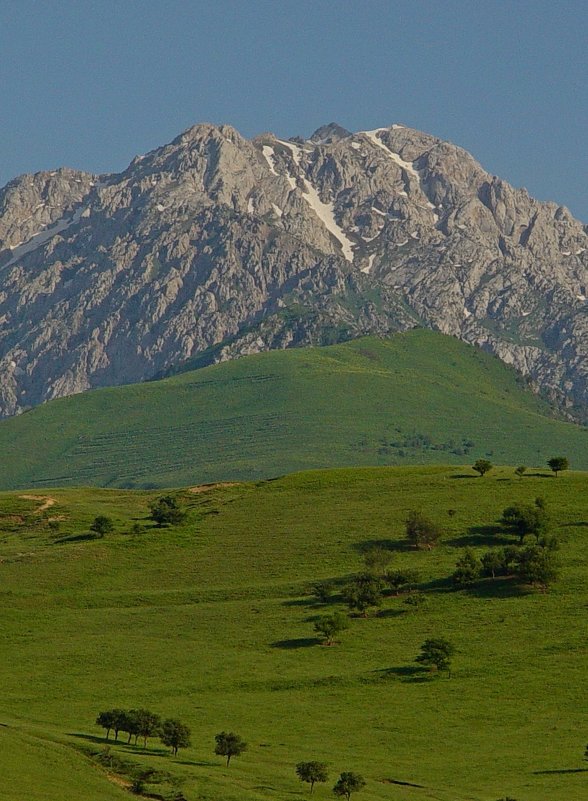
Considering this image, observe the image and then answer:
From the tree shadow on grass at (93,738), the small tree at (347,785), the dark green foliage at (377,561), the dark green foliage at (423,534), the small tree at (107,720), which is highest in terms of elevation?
the dark green foliage at (423,534)

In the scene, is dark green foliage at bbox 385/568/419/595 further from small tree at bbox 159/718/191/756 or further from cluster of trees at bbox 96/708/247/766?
small tree at bbox 159/718/191/756

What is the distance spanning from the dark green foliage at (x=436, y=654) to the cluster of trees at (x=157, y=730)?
32.1m

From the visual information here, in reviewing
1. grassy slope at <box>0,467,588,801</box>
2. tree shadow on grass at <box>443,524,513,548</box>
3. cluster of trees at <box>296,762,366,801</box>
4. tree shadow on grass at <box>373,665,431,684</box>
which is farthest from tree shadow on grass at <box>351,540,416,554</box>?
cluster of trees at <box>296,762,366,801</box>

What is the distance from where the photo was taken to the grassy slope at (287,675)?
110 m

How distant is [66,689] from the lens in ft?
460

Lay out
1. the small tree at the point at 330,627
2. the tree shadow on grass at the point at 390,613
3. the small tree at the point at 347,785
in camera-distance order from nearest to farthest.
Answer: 1. the small tree at the point at 347,785
2. the small tree at the point at 330,627
3. the tree shadow on grass at the point at 390,613

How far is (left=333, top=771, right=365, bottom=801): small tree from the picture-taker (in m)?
101

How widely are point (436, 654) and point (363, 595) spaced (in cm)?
2484

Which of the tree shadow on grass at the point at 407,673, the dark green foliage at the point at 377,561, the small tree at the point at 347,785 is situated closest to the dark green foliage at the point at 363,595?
the dark green foliage at the point at 377,561

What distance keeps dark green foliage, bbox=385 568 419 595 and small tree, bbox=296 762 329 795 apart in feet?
241

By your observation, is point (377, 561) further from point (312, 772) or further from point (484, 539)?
point (312, 772)

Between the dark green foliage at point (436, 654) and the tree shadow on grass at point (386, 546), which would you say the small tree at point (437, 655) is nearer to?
the dark green foliage at point (436, 654)

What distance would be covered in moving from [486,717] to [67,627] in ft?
184

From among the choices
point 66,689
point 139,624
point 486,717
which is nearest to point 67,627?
point 139,624
